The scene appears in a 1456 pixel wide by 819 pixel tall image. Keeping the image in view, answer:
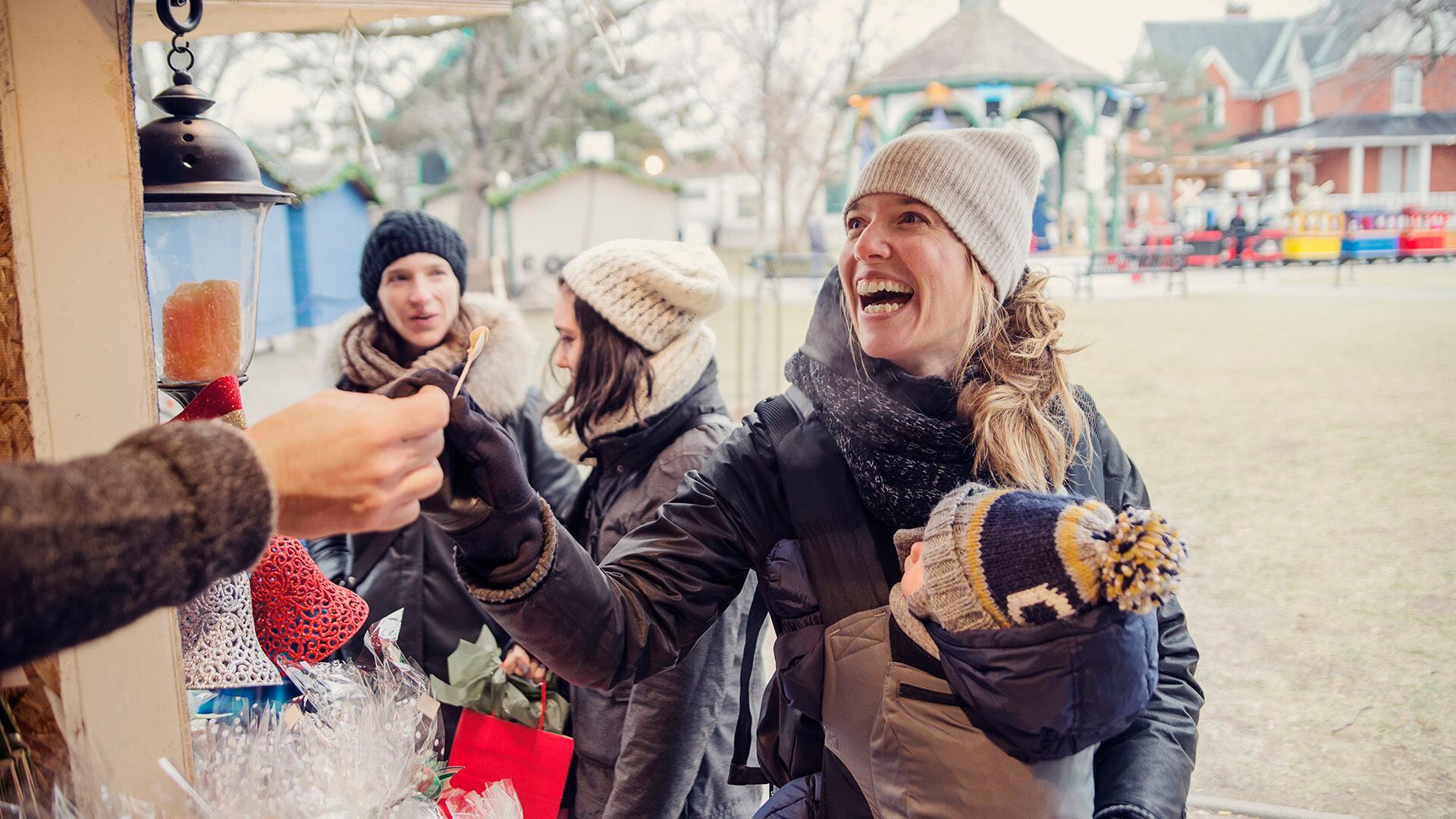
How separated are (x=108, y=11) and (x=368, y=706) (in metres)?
1.02

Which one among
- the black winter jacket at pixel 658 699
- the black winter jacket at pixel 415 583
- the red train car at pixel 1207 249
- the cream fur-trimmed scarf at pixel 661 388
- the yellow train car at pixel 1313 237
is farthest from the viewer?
the red train car at pixel 1207 249

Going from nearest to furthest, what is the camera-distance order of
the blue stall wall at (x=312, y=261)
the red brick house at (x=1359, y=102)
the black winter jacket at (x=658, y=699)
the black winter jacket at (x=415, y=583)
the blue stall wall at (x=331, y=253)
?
1. the black winter jacket at (x=658, y=699)
2. the black winter jacket at (x=415, y=583)
3. the red brick house at (x=1359, y=102)
4. the blue stall wall at (x=312, y=261)
5. the blue stall wall at (x=331, y=253)

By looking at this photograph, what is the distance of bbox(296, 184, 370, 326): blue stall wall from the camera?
45.6 ft

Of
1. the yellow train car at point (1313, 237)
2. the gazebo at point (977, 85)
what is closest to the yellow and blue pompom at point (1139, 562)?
the yellow train car at point (1313, 237)

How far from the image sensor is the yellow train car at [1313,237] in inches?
349

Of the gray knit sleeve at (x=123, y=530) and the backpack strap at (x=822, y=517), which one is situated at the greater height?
the gray knit sleeve at (x=123, y=530)

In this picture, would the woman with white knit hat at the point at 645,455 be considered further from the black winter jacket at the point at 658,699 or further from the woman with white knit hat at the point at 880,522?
the woman with white knit hat at the point at 880,522

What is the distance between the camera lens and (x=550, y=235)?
63.9 ft

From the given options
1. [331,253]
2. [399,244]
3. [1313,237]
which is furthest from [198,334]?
[331,253]

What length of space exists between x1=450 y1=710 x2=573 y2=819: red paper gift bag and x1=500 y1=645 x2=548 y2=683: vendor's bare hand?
19cm

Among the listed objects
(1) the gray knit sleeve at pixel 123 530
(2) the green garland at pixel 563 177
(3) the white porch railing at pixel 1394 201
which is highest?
(2) the green garland at pixel 563 177

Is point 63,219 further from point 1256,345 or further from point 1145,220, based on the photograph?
point 1145,220

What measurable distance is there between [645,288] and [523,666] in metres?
1.04

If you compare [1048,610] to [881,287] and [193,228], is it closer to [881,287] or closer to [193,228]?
[881,287]
